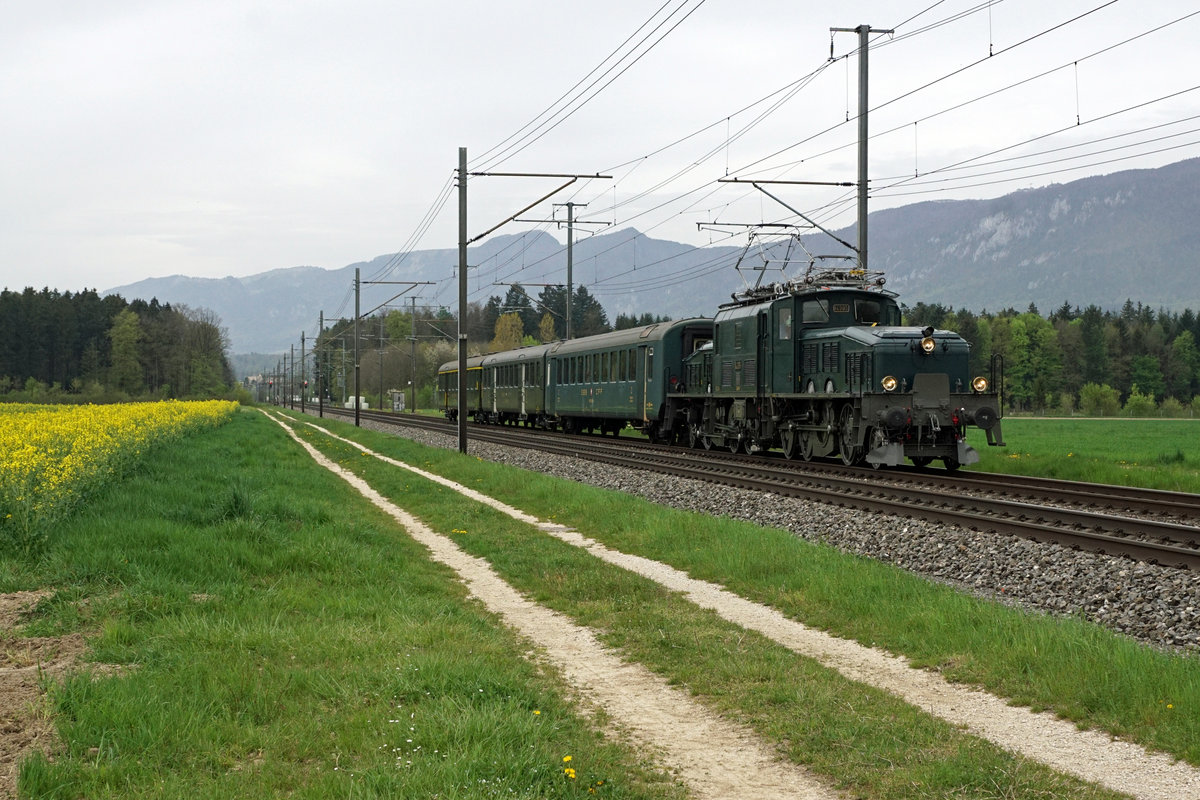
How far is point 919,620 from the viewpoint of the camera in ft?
30.5

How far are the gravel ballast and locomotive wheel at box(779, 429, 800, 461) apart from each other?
725cm

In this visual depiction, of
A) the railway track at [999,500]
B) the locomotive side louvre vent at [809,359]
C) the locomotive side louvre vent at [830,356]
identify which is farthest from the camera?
the locomotive side louvre vent at [809,359]

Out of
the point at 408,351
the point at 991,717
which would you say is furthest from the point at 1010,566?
the point at 408,351

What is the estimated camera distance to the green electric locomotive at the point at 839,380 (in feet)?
74.1

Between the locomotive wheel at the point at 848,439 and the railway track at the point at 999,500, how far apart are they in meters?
0.44

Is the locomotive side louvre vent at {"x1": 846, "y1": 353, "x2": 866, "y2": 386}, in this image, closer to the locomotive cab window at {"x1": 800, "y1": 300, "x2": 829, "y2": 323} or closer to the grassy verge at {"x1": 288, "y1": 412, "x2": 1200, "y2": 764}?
the locomotive cab window at {"x1": 800, "y1": 300, "x2": 829, "y2": 323}

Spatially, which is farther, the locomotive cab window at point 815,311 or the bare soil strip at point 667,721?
the locomotive cab window at point 815,311

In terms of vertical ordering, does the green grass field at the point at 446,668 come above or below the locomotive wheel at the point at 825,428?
below

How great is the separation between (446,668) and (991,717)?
136 inches

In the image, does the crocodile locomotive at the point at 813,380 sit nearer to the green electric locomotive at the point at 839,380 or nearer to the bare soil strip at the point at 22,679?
the green electric locomotive at the point at 839,380

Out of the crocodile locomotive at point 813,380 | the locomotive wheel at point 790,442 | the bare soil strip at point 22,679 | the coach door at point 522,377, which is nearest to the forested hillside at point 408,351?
the coach door at point 522,377

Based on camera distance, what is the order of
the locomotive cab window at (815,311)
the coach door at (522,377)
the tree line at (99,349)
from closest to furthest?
the locomotive cab window at (815,311) < the coach door at (522,377) < the tree line at (99,349)

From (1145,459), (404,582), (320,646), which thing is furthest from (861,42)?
(320,646)

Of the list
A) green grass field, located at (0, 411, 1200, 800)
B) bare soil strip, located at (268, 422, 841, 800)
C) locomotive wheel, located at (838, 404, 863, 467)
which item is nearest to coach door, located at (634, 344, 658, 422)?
locomotive wheel, located at (838, 404, 863, 467)
